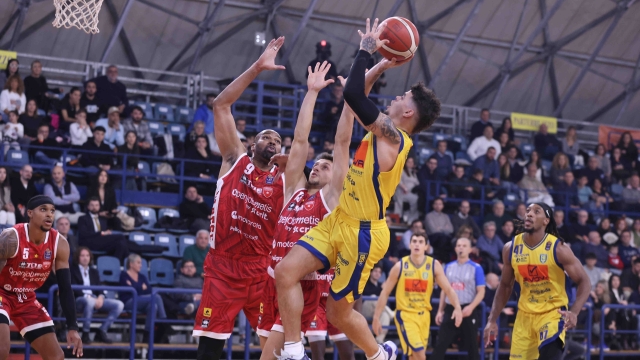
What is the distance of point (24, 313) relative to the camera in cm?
812

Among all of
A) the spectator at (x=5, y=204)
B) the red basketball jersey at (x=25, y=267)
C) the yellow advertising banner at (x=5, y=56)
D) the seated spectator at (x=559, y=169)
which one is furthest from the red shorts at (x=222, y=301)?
the seated spectator at (x=559, y=169)

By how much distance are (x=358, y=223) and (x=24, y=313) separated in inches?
141

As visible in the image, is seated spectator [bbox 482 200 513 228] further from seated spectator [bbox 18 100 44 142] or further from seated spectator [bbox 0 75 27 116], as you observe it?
seated spectator [bbox 0 75 27 116]

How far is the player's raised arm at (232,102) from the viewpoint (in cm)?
729

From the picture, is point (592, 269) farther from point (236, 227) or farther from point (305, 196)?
point (236, 227)

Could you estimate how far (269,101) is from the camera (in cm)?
1920

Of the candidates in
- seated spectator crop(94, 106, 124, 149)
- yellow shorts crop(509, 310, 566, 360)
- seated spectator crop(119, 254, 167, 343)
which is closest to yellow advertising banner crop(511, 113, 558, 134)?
seated spectator crop(94, 106, 124, 149)

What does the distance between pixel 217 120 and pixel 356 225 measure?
5.83ft

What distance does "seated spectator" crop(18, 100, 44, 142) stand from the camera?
47.7ft

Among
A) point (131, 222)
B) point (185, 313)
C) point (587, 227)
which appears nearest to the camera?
point (185, 313)

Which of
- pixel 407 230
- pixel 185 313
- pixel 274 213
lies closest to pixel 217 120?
pixel 274 213

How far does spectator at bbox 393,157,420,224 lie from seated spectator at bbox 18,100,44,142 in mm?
7076

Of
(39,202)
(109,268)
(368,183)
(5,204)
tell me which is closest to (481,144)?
(109,268)

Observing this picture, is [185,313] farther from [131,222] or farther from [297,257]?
[297,257]
